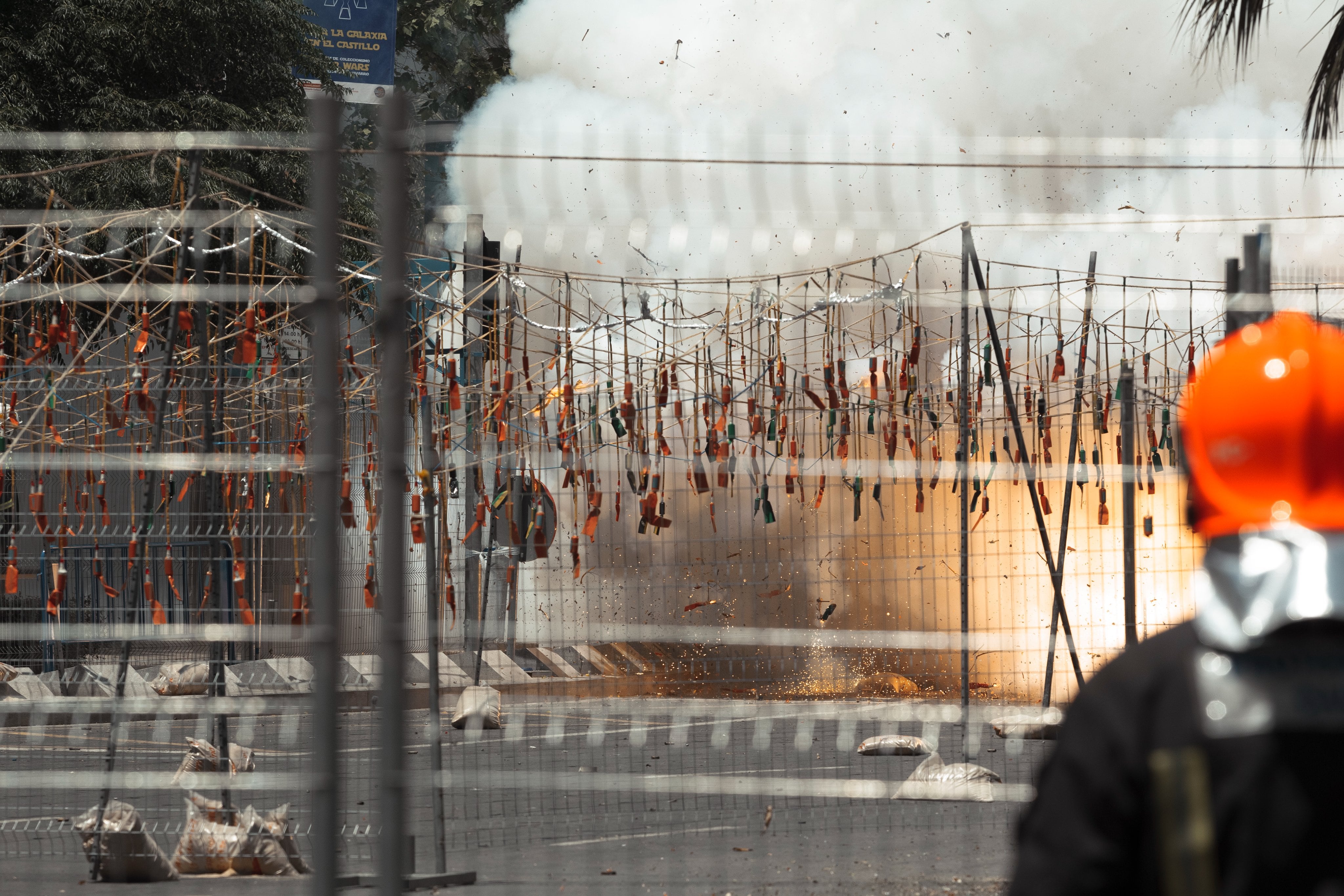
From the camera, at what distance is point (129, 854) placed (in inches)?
178

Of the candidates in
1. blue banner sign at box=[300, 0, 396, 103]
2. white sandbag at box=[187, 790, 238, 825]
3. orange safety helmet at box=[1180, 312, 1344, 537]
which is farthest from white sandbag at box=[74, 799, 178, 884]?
blue banner sign at box=[300, 0, 396, 103]

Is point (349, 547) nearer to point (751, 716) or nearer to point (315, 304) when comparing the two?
point (751, 716)

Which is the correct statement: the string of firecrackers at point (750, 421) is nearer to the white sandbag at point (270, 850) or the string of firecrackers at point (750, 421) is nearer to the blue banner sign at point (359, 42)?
the white sandbag at point (270, 850)

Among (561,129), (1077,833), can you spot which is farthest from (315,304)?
(561,129)

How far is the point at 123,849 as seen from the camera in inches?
179

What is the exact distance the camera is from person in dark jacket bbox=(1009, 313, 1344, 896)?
3.37 ft

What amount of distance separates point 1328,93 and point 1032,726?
3301 millimetres

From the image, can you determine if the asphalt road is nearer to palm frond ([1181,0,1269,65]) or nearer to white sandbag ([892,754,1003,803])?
white sandbag ([892,754,1003,803])

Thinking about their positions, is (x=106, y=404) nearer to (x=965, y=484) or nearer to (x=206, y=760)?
(x=206, y=760)

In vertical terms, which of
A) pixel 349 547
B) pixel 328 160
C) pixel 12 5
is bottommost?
pixel 349 547

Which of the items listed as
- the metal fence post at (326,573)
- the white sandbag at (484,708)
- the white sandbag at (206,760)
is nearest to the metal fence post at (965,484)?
the metal fence post at (326,573)

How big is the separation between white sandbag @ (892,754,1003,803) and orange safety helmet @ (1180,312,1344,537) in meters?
4.21

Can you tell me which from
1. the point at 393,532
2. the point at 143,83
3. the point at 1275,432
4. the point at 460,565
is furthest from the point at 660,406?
the point at 143,83

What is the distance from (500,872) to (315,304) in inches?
116
